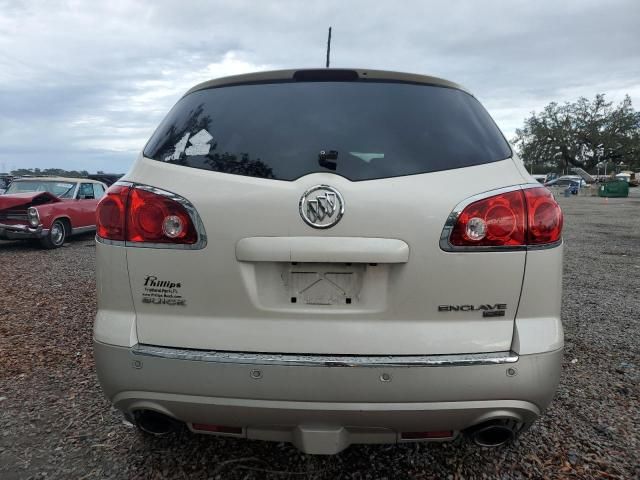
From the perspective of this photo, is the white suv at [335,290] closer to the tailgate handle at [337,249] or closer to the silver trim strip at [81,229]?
the tailgate handle at [337,249]

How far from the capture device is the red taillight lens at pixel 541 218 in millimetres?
1766

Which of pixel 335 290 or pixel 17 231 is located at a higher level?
pixel 335 290

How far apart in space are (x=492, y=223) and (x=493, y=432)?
2.72 feet

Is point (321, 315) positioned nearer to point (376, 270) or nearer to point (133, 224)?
point (376, 270)

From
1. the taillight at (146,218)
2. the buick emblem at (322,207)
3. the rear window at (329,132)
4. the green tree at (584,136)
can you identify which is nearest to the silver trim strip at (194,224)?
the taillight at (146,218)

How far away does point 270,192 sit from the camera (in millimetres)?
1725

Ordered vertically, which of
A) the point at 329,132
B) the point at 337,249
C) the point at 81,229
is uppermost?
the point at 329,132

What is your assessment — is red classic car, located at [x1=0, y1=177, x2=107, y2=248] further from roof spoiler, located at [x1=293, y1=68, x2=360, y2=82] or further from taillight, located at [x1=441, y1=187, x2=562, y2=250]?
taillight, located at [x1=441, y1=187, x2=562, y2=250]

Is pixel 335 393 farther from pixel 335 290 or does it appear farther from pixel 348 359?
pixel 335 290

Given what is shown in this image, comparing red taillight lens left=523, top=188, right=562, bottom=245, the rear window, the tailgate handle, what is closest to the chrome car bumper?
the rear window

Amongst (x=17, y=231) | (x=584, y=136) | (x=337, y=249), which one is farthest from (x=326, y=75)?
(x=584, y=136)

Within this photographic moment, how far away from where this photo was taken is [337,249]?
1.69 m

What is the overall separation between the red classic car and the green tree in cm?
6532

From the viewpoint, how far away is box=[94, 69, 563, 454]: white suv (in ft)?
5.57
